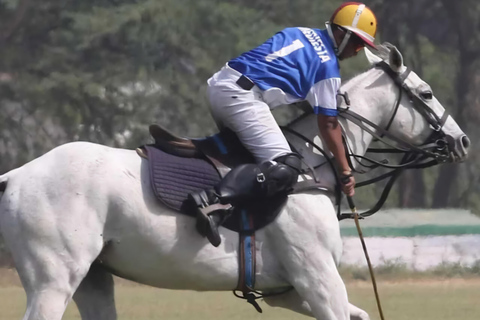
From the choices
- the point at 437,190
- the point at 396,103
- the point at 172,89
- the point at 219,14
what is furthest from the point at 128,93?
the point at 396,103

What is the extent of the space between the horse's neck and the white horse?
0.23m

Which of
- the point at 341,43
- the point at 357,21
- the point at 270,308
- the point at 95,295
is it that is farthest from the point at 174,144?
the point at 270,308

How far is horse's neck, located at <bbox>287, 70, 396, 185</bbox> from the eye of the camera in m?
7.04

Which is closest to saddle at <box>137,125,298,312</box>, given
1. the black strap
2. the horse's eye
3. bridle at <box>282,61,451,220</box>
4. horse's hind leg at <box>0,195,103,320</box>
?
the black strap

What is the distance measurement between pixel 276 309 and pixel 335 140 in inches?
259

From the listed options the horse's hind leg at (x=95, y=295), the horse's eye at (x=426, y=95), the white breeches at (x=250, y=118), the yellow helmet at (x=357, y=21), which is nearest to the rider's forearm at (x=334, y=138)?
the white breeches at (x=250, y=118)

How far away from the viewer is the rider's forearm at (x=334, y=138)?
674 centimetres

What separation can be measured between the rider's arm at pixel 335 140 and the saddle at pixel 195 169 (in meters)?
0.46

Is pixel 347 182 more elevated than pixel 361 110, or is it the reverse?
pixel 361 110

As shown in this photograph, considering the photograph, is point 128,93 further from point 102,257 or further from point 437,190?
point 102,257

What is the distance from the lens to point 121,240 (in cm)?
641

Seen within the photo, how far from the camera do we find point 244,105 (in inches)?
264

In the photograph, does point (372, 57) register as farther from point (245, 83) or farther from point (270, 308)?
point (270, 308)

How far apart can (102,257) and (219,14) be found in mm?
20385
